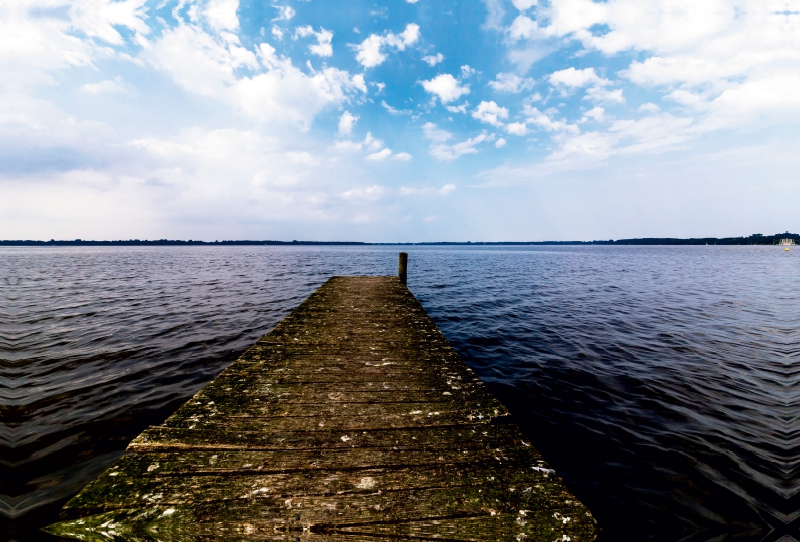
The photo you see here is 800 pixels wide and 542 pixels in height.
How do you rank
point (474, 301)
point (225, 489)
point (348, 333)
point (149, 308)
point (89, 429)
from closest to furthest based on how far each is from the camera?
point (225, 489) < point (89, 429) < point (348, 333) < point (149, 308) < point (474, 301)

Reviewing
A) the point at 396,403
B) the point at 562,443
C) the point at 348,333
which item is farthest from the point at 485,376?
the point at 396,403

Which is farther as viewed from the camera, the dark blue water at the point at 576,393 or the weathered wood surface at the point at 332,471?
the dark blue water at the point at 576,393

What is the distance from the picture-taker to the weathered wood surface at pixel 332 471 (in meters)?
1.85

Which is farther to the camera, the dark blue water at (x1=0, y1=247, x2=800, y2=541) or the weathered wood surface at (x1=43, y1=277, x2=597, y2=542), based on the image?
the dark blue water at (x1=0, y1=247, x2=800, y2=541)

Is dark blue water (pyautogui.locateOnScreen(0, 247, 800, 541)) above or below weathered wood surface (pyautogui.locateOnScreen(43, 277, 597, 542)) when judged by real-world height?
below

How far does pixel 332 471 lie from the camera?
7.50 feet

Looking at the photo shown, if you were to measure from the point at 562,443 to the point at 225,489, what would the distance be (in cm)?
490

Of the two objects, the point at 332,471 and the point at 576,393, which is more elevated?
the point at 332,471

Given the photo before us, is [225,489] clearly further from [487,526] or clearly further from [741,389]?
[741,389]

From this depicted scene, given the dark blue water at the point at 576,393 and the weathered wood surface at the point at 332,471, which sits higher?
the weathered wood surface at the point at 332,471

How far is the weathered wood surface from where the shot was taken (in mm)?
1853

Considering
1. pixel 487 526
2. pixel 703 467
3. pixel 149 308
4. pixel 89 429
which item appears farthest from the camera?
pixel 149 308

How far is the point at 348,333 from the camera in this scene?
20.1ft

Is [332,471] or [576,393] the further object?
[576,393]
